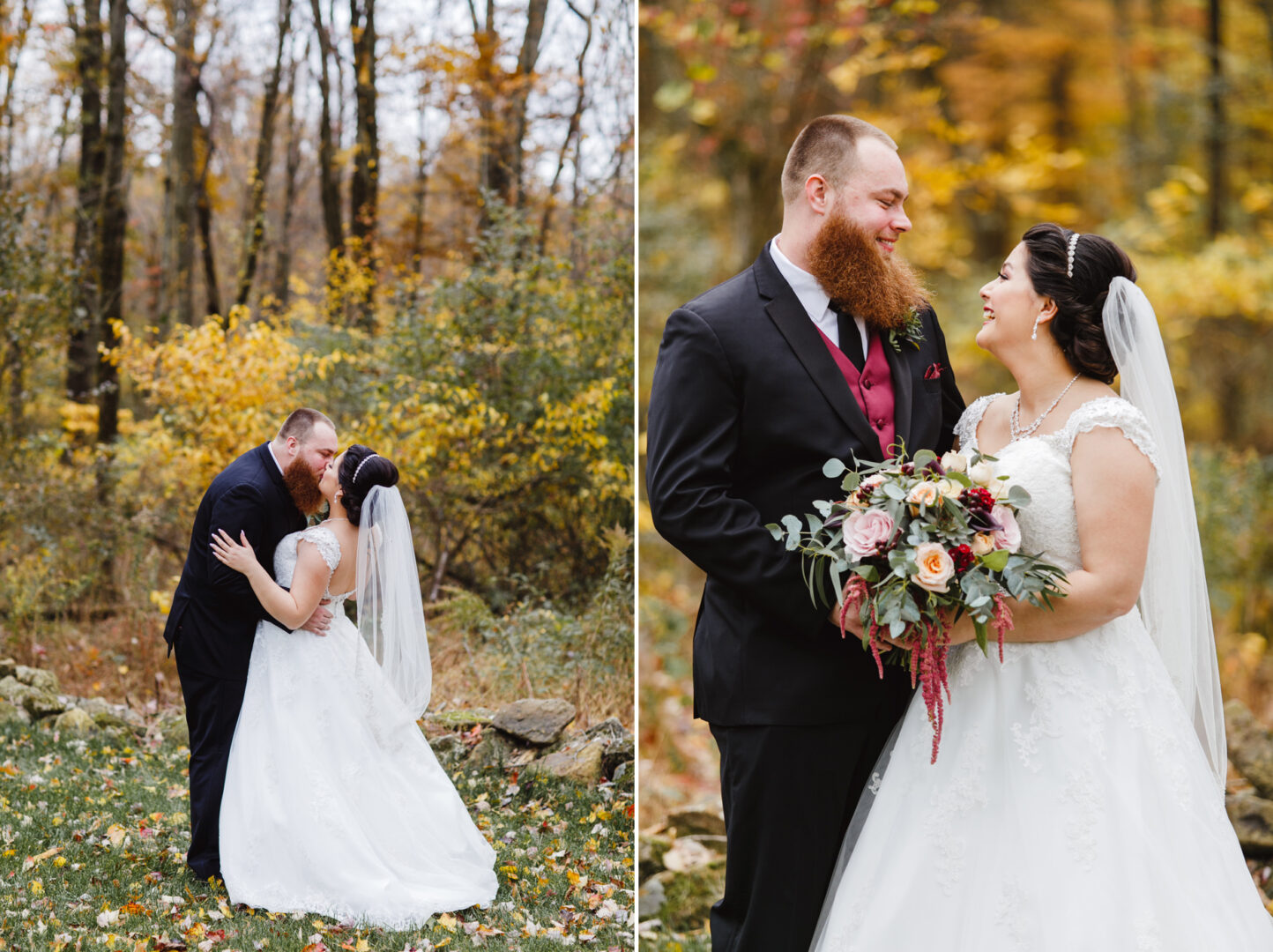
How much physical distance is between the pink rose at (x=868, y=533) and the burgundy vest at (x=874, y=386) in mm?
387

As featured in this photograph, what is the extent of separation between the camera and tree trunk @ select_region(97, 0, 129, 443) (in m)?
7.07

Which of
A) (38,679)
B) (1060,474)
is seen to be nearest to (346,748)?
(1060,474)

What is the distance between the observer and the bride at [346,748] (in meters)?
3.58

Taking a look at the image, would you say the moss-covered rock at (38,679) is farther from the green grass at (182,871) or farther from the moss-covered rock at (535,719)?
the moss-covered rock at (535,719)

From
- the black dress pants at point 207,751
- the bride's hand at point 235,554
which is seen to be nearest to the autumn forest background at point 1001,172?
the black dress pants at point 207,751

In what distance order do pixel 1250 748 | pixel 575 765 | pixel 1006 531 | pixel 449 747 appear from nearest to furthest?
pixel 1006 531 < pixel 1250 748 < pixel 575 765 < pixel 449 747

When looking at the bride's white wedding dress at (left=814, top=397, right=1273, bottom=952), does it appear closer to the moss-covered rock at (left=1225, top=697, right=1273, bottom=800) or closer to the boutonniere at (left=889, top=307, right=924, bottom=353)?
the boutonniere at (left=889, top=307, right=924, bottom=353)

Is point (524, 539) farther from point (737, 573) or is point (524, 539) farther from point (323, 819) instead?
point (737, 573)

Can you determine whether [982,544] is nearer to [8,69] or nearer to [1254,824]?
[1254,824]

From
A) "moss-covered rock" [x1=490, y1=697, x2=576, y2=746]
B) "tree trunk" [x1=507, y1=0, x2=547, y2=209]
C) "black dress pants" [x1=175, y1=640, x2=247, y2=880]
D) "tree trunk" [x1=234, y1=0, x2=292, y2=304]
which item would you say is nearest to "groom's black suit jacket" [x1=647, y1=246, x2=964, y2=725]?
"black dress pants" [x1=175, y1=640, x2=247, y2=880]

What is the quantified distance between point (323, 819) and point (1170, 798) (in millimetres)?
2632

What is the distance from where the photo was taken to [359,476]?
3889 mm

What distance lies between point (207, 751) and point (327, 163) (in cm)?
491

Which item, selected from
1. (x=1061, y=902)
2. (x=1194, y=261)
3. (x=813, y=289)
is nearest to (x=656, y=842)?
(x=1061, y=902)
